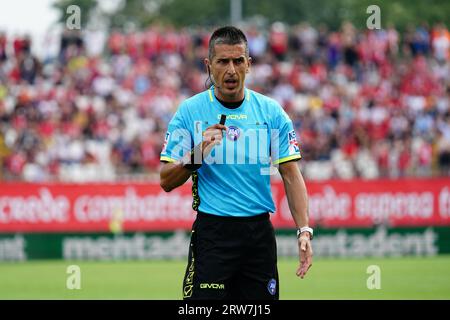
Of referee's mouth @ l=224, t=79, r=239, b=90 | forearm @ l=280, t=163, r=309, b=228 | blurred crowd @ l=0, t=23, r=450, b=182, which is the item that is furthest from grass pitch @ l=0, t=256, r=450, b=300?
referee's mouth @ l=224, t=79, r=239, b=90

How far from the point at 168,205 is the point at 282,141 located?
52.1ft

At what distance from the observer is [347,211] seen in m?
23.3

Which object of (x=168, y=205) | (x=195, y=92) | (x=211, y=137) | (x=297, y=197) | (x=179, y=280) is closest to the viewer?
(x=211, y=137)

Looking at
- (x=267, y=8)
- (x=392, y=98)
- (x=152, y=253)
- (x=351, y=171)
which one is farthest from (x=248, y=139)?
(x=267, y=8)

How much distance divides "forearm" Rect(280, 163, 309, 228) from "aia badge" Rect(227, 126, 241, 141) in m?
0.50

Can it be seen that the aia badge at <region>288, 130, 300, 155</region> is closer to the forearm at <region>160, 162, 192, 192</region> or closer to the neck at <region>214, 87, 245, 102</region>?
the neck at <region>214, 87, 245, 102</region>

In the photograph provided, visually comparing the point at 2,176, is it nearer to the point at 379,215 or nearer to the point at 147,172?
the point at 147,172

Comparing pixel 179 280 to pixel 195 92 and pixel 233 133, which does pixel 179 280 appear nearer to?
pixel 233 133

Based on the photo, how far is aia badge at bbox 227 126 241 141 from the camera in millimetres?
7137

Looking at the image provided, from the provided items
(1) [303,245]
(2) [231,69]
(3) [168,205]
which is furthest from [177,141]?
(3) [168,205]

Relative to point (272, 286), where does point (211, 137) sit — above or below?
above

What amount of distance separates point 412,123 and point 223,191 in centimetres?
2054

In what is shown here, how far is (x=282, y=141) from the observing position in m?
7.33

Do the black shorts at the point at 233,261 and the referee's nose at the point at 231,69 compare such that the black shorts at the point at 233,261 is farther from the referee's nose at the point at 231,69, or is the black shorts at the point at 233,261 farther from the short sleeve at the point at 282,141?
the referee's nose at the point at 231,69
